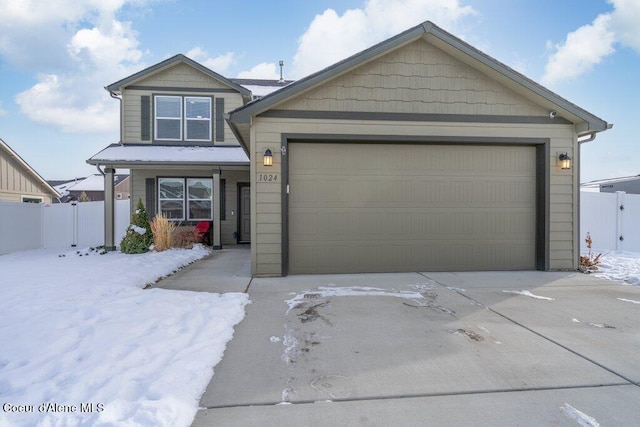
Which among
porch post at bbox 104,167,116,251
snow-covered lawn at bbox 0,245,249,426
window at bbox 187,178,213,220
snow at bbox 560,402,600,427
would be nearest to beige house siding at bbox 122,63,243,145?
window at bbox 187,178,213,220

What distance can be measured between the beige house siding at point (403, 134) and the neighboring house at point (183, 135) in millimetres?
4955

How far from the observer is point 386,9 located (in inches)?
378

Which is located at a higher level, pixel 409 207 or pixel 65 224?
pixel 409 207

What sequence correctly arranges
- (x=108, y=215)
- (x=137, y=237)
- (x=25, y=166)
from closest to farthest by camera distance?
1. (x=137, y=237)
2. (x=108, y=215)
3. (x=25, y=166)

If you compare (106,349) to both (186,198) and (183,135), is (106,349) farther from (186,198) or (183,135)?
(183,135)

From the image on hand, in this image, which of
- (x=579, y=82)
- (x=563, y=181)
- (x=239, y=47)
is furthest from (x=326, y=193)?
(x=579, y=82)

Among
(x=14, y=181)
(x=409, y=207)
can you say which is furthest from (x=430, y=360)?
(x=14, y=181)

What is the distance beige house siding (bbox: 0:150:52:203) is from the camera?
14.8 metres

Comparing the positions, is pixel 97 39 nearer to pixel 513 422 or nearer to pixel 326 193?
pixel 326 193

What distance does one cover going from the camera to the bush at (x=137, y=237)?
9.18 meters

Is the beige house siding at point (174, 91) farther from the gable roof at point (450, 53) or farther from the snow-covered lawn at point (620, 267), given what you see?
the snow-covered lawn at point (620, 267)

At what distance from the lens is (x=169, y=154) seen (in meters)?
10.7

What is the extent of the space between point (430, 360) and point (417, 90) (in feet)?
16.5

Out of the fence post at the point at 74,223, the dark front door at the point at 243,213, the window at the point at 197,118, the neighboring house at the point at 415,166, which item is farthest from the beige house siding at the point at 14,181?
the neighboring house at the point at 415,166
